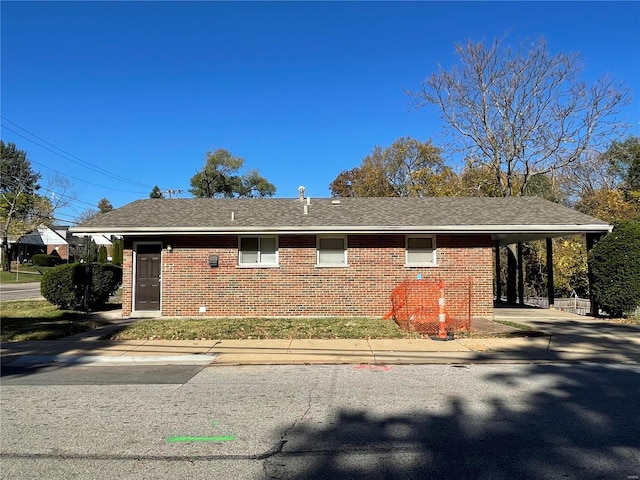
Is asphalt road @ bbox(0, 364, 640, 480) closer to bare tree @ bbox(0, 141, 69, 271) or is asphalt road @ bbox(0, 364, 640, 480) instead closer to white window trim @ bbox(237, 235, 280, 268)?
white window trim @ bbox(237, 235, 280, 268)

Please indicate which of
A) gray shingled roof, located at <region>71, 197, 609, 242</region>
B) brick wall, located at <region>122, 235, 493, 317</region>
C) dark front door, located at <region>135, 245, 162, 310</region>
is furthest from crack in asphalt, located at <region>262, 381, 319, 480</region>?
dark front door, located at <region>135, 245, 162, 310</region>

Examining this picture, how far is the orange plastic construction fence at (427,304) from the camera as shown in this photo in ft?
41.2

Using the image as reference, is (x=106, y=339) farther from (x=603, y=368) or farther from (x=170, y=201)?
(x=603, y=368)

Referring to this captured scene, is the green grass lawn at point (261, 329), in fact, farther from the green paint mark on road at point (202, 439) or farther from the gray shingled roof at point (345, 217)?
the green paint mark on road at point (202, 439)

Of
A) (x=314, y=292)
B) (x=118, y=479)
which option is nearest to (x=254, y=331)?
(x=314, y=292)

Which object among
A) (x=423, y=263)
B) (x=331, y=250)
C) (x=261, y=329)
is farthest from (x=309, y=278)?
(x=423, y=263)

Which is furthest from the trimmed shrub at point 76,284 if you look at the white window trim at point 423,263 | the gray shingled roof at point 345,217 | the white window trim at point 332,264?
the white window trim at point 423,263

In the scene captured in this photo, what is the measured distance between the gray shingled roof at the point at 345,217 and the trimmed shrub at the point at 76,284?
1988 millimetres

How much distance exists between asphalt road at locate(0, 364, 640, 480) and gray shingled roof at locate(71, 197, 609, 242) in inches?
259

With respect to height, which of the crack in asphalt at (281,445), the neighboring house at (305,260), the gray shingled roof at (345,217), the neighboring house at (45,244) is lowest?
the crack in asphalt at (281,445)

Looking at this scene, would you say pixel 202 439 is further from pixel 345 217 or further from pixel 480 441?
pixel 345 217

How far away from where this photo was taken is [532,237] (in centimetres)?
1677

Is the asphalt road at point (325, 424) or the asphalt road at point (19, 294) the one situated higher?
the asphalt road at point (19, 294)

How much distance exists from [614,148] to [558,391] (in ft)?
113
